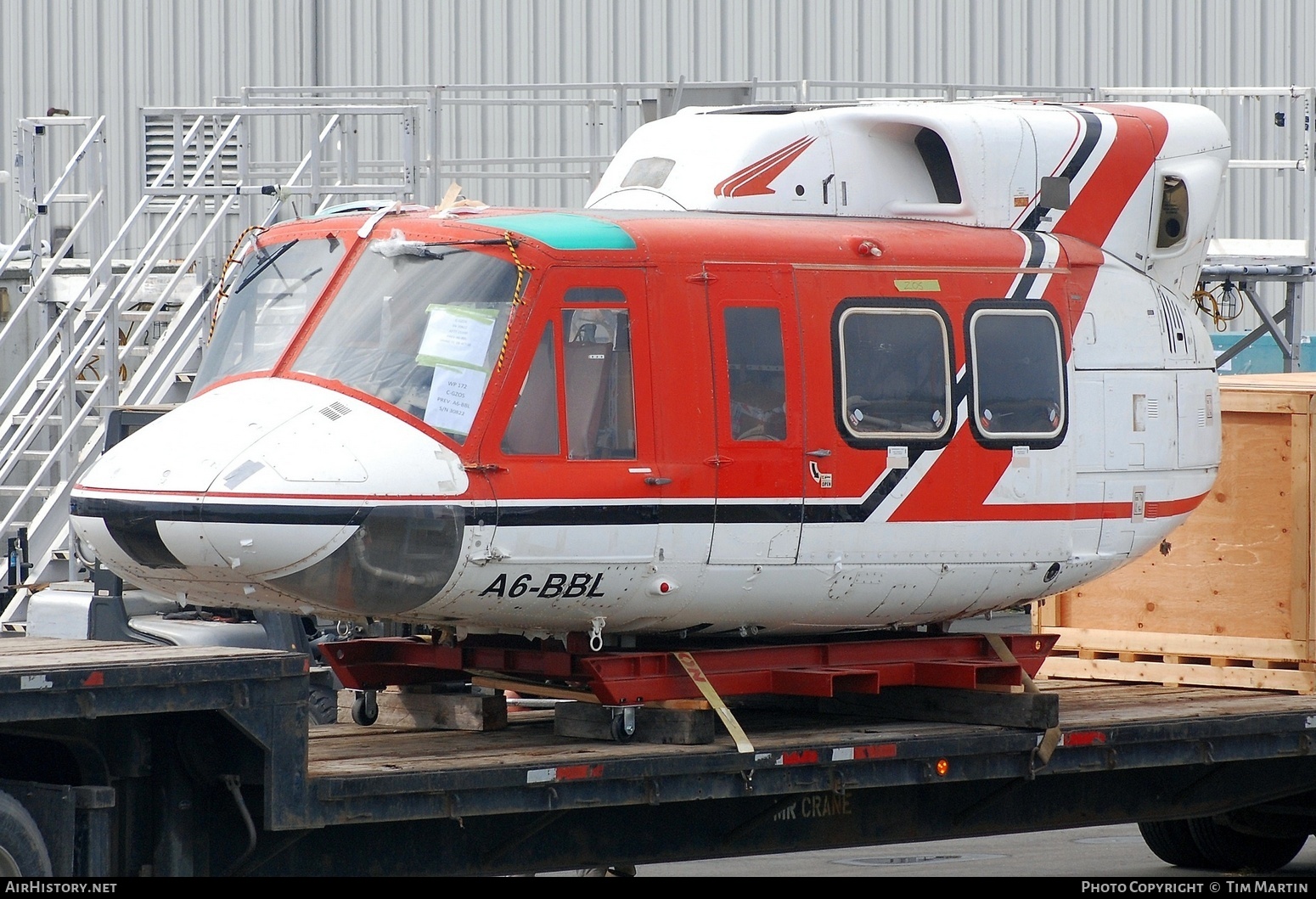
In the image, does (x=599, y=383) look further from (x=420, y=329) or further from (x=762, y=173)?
(x=762, y=173)

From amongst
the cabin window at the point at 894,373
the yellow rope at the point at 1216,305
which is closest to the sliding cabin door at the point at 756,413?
the cabin window at the point at 894,373

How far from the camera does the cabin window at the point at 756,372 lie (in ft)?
26.1

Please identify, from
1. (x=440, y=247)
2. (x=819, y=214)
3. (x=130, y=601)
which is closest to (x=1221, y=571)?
(x=819, y=214)

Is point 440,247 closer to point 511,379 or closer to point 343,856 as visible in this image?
point 511,379

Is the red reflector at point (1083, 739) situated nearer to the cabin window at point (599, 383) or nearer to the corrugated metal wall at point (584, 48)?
the cabin window at point (599, 383)

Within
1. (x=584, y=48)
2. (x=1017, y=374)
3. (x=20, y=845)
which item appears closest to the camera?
(x=20, y=845)

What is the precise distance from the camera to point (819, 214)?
874cm

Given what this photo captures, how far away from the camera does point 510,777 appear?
707cm

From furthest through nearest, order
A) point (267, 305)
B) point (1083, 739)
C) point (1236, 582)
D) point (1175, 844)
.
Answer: point (1175, 844), point (1236, 582), point (1083, 739), point (267, 305)

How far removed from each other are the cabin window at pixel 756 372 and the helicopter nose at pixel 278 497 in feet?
4.00

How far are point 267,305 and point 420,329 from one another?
2.69 feet

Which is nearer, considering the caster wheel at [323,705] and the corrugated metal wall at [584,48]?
the caster wheel at [323,705]

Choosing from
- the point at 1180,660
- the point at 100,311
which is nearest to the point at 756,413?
the point at 1180,660

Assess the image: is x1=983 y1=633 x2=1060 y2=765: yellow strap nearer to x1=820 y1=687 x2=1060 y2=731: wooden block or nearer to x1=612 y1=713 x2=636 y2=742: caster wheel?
x1=820 y1=687 x2=1060 y2=731: wooden block
